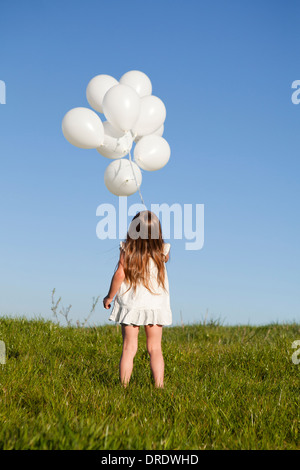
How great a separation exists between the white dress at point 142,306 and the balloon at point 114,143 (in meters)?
1.53

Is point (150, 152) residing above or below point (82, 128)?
below

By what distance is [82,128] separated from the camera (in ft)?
16.3

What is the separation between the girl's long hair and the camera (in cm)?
454

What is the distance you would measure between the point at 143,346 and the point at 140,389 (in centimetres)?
207

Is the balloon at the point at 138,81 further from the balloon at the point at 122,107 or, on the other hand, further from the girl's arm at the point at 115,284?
the girl's arm at the point at 115,284

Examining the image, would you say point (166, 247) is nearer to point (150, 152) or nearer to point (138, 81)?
point (150, 152)

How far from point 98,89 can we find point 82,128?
74 cm


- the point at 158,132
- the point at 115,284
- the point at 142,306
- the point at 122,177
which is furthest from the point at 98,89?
the point at 142,306

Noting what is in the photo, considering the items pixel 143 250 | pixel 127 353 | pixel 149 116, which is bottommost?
pixel 127 353

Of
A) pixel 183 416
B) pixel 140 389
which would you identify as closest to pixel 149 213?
pixel 140 389

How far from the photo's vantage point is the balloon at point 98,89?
541 cm

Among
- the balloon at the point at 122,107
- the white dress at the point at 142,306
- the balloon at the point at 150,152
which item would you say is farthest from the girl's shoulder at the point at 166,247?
the balloon at the point at 122,107
